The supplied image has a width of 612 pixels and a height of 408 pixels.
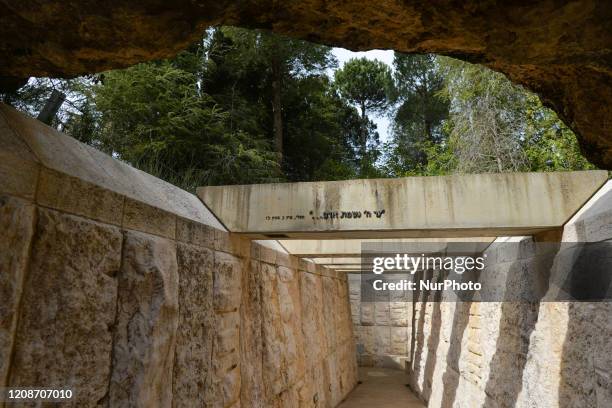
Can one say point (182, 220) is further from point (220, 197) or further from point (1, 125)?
point (1, 125)

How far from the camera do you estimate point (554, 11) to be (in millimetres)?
2070

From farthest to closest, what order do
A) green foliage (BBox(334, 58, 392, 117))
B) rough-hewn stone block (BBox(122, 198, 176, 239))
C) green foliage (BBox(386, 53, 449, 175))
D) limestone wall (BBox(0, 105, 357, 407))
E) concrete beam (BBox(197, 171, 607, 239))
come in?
green foliage (BBox(334, 58, 392, 117))
green foliage (BBox(386, 53, 449, 175))
concrete beam (BBox(197, 171, 607, 239))
rough-hewn stone block (BBox(122, 198, 176, 239))
limestone wall (BBox(0, 105, 357, 407))

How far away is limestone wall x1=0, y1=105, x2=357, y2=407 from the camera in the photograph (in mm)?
1976

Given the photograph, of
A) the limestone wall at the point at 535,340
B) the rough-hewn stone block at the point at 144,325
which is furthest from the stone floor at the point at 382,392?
the rough-hewn stone block at the point at 144,325

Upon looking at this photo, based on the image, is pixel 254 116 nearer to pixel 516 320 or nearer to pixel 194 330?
pixel 516 320

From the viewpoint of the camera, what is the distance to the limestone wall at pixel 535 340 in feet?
10.4

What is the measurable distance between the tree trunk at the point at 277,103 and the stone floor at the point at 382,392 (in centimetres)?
761

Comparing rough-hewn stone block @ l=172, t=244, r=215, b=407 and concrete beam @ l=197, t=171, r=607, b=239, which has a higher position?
concrete beam @ l=197, t=171, r=607, b=239

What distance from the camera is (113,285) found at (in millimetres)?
2529

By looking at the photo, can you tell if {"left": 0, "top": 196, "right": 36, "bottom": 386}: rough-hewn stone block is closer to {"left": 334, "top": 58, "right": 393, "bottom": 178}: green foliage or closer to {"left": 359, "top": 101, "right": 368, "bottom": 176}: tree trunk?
{"left": 359, "top": 101, "right": 368, "bottom": 176}: tree trunk

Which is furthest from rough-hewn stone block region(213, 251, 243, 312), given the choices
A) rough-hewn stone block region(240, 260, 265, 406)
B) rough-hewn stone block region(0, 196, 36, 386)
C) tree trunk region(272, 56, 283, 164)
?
tree trunk region(272, 56, 283, 164)

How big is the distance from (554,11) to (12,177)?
2.74 metres

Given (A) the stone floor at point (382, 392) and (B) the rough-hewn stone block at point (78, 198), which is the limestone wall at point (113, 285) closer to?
(B) the rough-hewn stone block at point (78, 198)

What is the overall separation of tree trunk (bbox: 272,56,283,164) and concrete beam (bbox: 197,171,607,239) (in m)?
9.71
